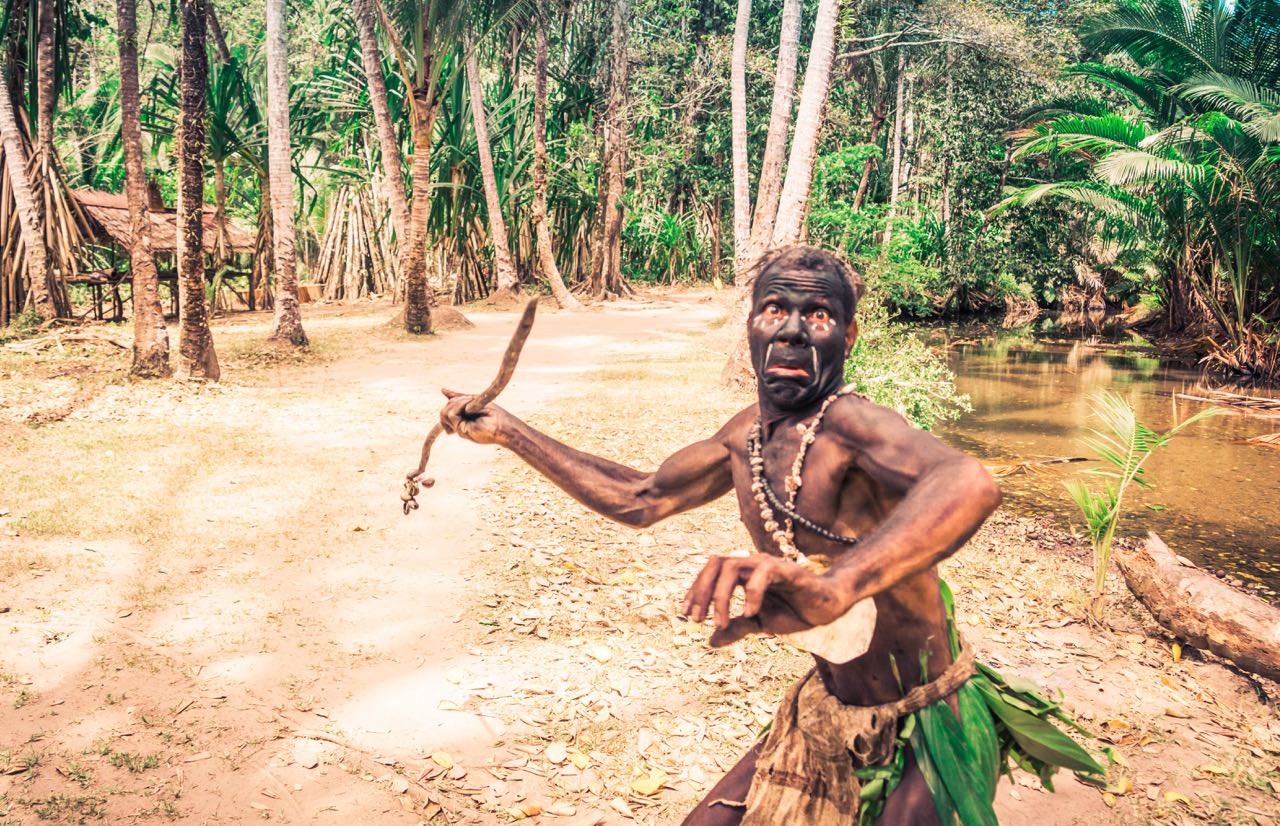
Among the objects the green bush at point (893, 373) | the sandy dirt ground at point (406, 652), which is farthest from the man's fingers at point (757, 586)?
the green bush at point (893, 373)

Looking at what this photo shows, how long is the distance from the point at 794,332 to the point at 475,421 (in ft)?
3.20

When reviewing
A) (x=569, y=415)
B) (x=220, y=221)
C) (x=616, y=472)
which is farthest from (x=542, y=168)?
(x=616, y=472)

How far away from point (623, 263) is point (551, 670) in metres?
22.5

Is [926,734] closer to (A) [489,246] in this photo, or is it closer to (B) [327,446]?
(B) [327,446]

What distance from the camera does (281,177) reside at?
1247 centimetres

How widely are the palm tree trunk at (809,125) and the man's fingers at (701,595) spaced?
8.09 m

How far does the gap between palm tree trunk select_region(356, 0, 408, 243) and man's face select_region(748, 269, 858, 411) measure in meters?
14.1

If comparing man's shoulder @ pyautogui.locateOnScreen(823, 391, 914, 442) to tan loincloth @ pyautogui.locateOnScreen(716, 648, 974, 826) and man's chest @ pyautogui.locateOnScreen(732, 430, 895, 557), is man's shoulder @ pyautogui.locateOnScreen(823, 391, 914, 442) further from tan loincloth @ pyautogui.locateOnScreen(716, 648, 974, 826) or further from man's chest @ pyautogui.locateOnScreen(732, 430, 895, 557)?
tan loincloth @ pyautogui.locateOnScreen(716, 648, 974, 826)

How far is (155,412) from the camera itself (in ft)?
29.2

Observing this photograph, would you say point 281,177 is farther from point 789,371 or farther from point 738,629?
point 738,629

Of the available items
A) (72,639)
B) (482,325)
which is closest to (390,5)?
(482,325)

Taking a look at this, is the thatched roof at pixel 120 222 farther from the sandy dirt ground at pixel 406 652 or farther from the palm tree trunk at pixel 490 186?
the sandy dirt ground at pixel 406 652

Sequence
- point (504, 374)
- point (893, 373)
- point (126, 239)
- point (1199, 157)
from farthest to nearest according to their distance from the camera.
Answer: point (1199, 157) < point (126, 239) < point (893, 373) < point (504, 374)

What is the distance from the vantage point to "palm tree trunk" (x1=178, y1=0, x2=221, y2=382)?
9.90m
